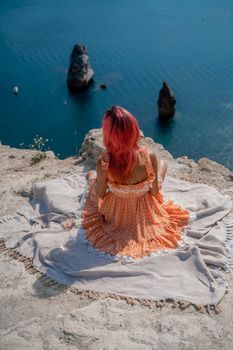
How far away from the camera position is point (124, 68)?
37656 mm

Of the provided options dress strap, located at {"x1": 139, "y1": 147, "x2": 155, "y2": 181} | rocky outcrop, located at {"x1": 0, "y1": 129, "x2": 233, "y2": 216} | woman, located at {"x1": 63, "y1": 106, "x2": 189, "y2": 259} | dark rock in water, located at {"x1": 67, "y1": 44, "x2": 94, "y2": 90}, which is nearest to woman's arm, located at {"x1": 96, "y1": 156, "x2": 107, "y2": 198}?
woman, located at {"x1": 63, "y1": 106, "x2": 189, "y2": 259}

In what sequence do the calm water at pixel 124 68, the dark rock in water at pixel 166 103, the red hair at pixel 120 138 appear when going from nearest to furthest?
the red hair at pixel 120 138 < the calm water at pixel 124 68 < the dark rock in water at pixel 166 103

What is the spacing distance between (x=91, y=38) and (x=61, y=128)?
15394mm

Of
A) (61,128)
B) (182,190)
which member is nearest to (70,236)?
(182,190)

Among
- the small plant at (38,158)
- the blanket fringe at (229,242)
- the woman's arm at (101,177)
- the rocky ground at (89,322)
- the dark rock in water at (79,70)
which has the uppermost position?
the woman's arm at (101,177)

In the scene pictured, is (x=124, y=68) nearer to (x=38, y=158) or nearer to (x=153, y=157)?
(x=38, y=158)

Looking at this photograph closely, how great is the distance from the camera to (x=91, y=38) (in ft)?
141

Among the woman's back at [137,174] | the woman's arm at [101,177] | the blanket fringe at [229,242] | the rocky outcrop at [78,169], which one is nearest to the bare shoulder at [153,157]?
the woman's back at [137,174]

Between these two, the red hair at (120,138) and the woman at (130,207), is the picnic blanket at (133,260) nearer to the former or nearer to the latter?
the woman at (130,207)

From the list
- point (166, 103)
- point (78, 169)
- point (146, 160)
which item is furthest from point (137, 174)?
point (166, 103)

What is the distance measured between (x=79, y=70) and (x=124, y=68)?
394 centimetres

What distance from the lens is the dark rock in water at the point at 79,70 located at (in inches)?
1464

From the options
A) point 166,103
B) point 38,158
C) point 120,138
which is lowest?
point 166,103

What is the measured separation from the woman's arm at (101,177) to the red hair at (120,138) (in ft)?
0.29
